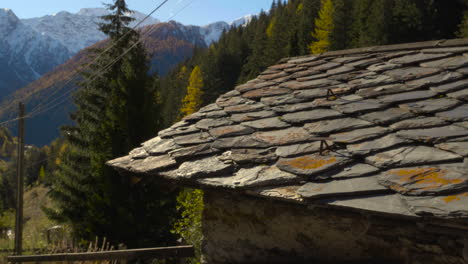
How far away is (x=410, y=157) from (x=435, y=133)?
0.28m

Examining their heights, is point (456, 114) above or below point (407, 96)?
below

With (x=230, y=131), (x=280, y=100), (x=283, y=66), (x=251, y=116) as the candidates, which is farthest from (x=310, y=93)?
(x=283, y=66)

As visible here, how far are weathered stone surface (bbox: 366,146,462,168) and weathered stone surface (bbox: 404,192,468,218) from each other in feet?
0.94

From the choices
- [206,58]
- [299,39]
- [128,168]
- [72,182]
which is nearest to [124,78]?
[72,182]

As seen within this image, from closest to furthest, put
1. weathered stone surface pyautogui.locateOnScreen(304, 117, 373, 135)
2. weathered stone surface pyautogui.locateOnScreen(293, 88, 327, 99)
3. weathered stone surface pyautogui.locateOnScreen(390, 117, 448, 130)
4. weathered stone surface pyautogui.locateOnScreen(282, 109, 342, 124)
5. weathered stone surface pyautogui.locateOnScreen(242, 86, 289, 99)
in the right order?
weathered stone surface pyautogui.locateOnScreen(390, 117, 448, 130), weathered stone surface pyautogui.locateOnScreen(304, 117, 373, 135), weathered stone surface pyautogui.locateOnScreen(282, 109, 342, 124), weathered stone surface pyautogui.locateOnScreen(293, 88, 327, 99), weathered stone surface pyautogui.locateOnScreen(242, 86, 289, 99)

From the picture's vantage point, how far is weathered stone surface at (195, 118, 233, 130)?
299 centimetres

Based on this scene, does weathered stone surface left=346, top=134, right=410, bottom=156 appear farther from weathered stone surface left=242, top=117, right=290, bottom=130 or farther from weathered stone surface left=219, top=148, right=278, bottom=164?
weathered stone surface left=242, top=117, right=290, bottom=130

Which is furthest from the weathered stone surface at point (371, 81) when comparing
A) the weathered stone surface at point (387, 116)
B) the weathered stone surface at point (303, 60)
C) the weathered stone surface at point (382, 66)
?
the weathered stone surface at point (303, 60)

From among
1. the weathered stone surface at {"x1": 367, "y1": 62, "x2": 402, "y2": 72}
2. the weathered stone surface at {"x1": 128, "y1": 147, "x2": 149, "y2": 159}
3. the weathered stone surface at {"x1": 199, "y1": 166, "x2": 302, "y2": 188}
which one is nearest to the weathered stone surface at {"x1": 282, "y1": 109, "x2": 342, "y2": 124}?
the weathered stone surface at {"x1": 199, "y1": 166, "x2": 302, "y2": 188}

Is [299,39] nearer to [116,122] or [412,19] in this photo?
[412,19]

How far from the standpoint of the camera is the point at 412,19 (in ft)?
98.7

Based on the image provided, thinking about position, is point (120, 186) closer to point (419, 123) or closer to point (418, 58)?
point (418, 58)

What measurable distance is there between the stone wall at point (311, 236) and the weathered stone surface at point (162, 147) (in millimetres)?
462

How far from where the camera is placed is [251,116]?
9.88ft
